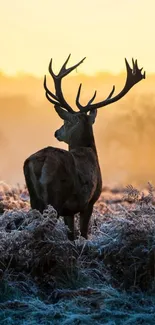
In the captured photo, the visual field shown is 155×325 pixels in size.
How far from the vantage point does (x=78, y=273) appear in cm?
983

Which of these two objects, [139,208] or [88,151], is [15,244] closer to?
[139,208]

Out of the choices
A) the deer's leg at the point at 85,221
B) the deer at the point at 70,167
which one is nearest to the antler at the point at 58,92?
the deer at the point at 70,167

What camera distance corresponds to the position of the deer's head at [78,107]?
13.5 m

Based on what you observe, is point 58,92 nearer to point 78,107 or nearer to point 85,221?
point 78,107

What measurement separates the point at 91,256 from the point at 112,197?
17.4 meters

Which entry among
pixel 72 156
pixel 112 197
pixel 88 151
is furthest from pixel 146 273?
pixel 112 197

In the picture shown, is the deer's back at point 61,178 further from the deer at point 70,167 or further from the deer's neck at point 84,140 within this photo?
the deer's neck at point 84,140

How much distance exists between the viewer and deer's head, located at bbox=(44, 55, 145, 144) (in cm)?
1352

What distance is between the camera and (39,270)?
9852 mm

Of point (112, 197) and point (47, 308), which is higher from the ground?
point (112, 197)

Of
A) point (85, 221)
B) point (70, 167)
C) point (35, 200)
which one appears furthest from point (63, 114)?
point (35, 200)

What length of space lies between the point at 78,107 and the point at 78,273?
513 centimetres

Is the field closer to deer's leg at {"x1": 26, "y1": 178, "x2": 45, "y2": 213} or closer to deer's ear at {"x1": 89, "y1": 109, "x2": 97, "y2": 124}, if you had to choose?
deer's leg at {"x1": 26, "y1": 178, "x2": 45, "y2": 213}

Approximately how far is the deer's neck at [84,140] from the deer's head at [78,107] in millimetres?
17
